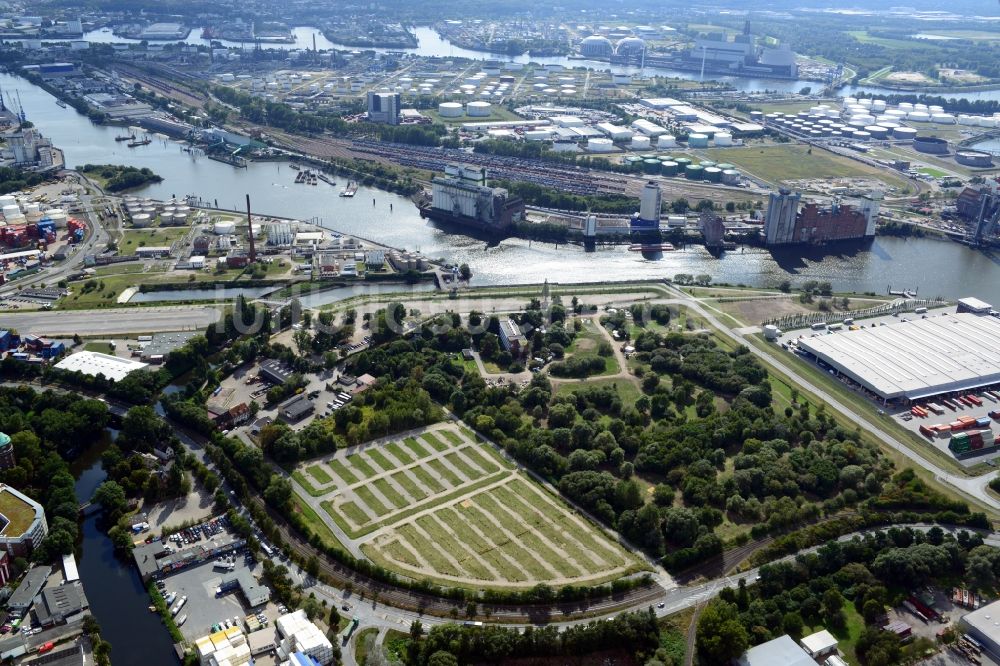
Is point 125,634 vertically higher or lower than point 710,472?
lower

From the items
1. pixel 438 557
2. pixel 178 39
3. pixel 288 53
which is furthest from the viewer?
pixel 178 39

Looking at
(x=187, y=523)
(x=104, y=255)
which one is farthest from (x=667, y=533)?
(x=104, y=255)

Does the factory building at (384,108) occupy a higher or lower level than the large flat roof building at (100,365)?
higher

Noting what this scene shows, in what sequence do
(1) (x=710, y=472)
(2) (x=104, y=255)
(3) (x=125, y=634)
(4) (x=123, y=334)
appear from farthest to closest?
1. (2) (x=104, y=255)
2. (4) (x=123, y=334)
3. (1) (x=710, y=472)
4. (3) (x=125, y=634)

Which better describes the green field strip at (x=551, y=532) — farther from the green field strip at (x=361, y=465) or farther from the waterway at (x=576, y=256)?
the waterway at (x=576, y=256)

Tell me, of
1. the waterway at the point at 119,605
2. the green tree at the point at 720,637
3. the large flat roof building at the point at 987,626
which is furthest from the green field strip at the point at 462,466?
the large flat roof building at the point at 987,626

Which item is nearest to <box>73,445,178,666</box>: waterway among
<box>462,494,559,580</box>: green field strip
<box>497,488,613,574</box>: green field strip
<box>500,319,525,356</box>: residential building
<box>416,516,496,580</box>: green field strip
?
<box>416,516,496,580</box>: green field strip

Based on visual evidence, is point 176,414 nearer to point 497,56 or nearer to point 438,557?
point 438,557
